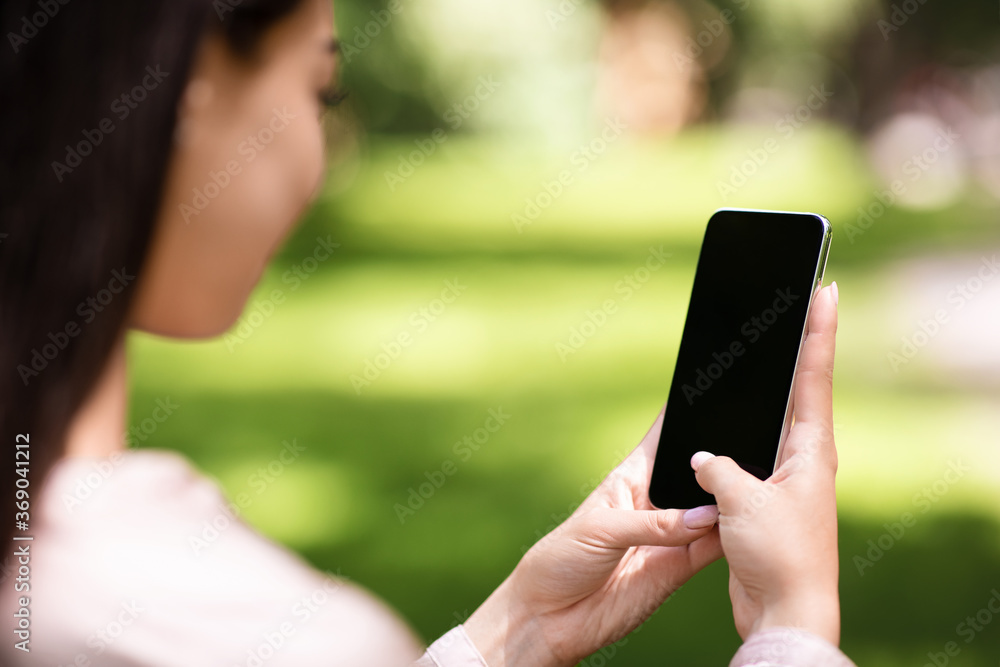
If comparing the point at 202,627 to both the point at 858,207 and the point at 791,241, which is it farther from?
the point at 858,207

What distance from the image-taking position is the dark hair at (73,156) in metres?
1.24

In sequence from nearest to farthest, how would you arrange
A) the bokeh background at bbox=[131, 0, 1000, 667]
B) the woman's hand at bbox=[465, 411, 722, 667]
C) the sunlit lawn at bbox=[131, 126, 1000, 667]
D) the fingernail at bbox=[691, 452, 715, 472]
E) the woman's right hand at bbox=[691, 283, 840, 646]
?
the woman's right hand at bbox=[691, 283, 840, 646]
the fingernail at bbox=[691, 452, 715, 472]
the woman's hand at bbox=[465, 411, 722, 667]
the sunlit lawn at bbox=[131, 126, 1000, 667]
the bokeh background at bbox=[131, 0, 1000, 667]

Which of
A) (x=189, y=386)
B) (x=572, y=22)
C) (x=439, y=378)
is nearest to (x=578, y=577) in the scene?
(x=439, y=378)

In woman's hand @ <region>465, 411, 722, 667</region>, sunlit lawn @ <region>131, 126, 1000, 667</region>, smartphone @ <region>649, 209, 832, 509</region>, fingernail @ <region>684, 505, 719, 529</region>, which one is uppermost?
smartphone @ <region>649, 209, 832, 509</region>

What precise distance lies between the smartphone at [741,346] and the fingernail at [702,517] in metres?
0.06

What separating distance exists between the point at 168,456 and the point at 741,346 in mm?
932

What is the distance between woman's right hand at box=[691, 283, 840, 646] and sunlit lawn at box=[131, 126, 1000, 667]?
1.48m

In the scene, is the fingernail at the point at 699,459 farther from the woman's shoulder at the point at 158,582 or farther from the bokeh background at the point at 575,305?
the bokeh background at the point at 575,305

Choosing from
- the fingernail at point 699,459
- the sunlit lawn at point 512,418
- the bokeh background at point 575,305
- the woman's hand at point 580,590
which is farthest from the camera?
the bokeh background at point 575,305

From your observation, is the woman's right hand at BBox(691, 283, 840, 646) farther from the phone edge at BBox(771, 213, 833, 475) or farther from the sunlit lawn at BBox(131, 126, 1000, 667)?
the sunlit lawn at BBox(131, 126, 1000, 667)

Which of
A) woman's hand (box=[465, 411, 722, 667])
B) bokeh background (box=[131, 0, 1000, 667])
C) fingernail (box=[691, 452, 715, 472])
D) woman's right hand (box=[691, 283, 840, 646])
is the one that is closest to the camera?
woman's right hand (box=[691, 283, 840, 646])

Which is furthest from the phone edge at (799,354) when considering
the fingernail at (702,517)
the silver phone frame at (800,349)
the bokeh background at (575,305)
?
the bokeh background at (575,305)

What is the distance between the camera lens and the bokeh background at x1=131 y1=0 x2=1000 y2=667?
10.5 ft

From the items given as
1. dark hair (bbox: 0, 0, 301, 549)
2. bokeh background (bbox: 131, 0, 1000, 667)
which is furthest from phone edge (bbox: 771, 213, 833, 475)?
bokeh background (bbox: 131, 0, 1000, 667)
